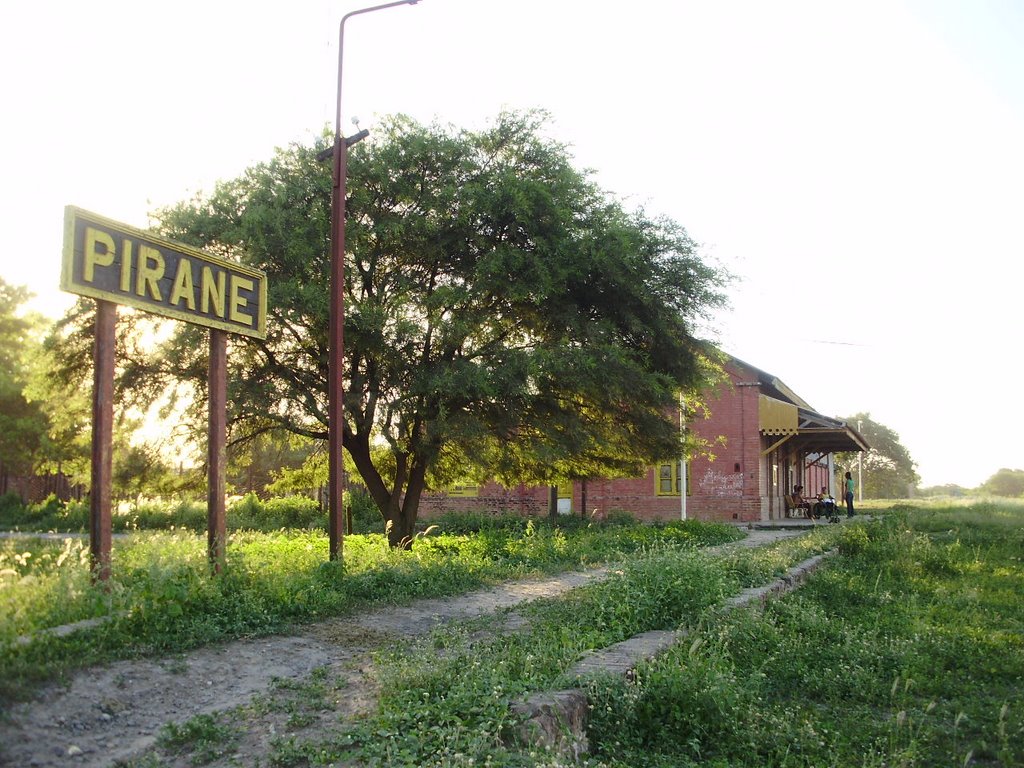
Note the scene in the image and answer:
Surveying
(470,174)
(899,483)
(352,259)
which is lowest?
(899,483)

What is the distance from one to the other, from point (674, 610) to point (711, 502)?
2304 cm

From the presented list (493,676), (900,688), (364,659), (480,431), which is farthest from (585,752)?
(480,431)

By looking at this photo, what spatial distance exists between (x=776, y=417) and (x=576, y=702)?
26.1 m

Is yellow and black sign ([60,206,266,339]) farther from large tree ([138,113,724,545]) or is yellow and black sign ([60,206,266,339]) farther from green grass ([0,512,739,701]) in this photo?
large tree ([138,113,724,545])

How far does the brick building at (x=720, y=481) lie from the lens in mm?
29453

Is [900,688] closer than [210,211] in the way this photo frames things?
Yes

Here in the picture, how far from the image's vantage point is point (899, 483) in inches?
3743

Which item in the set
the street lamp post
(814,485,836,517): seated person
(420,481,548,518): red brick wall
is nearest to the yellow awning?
(814,485,836,517): seated person

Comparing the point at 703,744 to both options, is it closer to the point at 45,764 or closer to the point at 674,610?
the point at 674,610

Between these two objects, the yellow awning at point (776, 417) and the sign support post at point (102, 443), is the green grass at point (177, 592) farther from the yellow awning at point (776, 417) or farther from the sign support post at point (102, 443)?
the yellow awning at point (776, 417)

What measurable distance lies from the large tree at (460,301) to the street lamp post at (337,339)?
110 inches

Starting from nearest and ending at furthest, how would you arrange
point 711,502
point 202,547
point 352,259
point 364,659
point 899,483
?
point 364,659
point 202,547
point 352,259
point 711,502
point 899,483

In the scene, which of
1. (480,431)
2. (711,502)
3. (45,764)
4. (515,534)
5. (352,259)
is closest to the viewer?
(45,764)

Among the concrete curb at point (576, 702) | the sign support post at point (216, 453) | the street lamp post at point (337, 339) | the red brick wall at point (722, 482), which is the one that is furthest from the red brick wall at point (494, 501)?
the concrete curb at point (576, 702)
